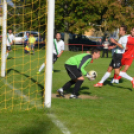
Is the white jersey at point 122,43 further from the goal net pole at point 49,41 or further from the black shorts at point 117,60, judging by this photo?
the goal net pole at point 49,41

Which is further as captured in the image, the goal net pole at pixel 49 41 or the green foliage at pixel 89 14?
the green foliage at pixel 89 14

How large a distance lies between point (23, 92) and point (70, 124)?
9.50ft

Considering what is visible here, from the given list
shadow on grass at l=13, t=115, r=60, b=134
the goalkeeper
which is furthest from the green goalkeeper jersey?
shadow on grass at l=13, t=115, r=60, b=134

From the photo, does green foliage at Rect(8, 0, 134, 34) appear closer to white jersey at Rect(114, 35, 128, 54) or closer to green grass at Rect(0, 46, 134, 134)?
white jersey at Rect(114, 35, 128, 54)

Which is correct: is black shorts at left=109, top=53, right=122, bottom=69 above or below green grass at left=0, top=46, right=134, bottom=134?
above

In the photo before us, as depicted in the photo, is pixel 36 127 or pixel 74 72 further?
pixel 74 72

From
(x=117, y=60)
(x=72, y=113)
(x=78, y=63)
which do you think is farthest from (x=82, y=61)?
(x=117, y=60)

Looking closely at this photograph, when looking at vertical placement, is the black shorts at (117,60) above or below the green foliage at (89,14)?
below

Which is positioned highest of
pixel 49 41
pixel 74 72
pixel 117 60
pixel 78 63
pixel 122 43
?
pixel 49 41

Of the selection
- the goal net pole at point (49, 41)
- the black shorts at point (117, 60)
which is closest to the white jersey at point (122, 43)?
the black shorts at point (117, 60)

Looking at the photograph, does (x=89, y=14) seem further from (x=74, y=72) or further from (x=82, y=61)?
(x=82, y=61)

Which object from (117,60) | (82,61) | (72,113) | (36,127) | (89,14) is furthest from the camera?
(89,14)

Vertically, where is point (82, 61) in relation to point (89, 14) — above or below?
below

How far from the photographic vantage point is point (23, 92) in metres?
7.43
